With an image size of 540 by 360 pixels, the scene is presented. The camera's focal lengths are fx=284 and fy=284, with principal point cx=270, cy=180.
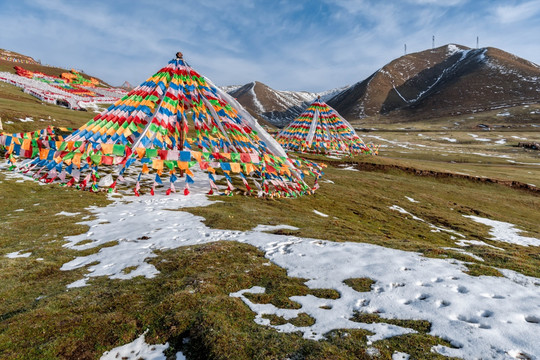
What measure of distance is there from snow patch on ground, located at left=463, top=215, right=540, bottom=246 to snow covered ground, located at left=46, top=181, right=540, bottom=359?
1522 cm

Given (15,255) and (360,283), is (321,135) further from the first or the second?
(15,255)

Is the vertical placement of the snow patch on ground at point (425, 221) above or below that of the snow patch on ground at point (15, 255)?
below

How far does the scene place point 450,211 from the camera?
27.4m

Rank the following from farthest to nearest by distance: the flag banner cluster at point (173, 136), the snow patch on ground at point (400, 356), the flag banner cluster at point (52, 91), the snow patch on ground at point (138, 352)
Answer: the flag banner cluster at point (52, 91) → the flag banner cluster at point (173, 136) → the snow patch on ground at point (138, 352) → the snow patch on ground at point (400, 356)

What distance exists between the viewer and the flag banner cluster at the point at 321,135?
173ft

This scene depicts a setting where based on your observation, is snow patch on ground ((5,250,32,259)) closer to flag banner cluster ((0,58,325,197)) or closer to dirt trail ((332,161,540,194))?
flag banner cluster ((0,58,325,197))

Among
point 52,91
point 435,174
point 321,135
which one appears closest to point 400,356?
point 435,174

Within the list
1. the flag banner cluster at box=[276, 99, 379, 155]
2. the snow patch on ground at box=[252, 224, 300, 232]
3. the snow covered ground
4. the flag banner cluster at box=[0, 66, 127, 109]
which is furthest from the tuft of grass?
the flag banner cluster at box=[0, 66, 127, 109]

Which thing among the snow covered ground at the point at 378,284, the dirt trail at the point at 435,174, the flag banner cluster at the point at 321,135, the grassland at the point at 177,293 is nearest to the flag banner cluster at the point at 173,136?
the grassland at the point at 177,293

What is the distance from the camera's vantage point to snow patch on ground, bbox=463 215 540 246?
20562mm

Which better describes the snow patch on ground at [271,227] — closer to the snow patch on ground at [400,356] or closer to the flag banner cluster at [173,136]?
the flag banner cluster at [173,136]

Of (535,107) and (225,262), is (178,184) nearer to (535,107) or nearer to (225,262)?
(225,262)

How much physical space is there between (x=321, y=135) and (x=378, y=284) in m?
48.3

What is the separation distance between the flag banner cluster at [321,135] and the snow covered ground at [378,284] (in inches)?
1596
